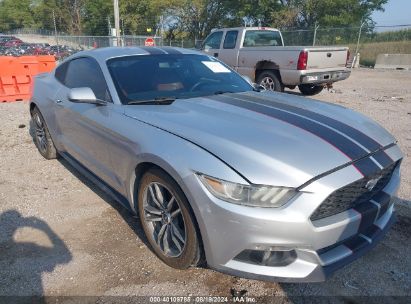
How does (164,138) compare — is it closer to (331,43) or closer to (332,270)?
(332,270)

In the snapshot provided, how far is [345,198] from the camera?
2250 millimetres

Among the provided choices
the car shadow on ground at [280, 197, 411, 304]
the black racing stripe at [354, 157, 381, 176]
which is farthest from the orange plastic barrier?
the black racing stripe at [354, 157, 381, 176]

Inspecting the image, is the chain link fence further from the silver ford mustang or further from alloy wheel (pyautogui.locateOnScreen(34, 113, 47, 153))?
the silver ford mustang

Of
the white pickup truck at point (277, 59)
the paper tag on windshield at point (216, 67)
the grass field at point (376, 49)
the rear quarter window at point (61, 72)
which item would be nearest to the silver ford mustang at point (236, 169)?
the paper tag on windshield at point (216, 67)

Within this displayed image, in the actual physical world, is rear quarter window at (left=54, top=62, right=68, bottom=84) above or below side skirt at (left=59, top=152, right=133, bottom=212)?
above

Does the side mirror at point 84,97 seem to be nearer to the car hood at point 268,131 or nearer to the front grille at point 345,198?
the car hood at point 268,131

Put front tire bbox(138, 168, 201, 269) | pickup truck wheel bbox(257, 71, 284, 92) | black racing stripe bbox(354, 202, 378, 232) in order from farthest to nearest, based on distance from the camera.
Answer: pickup truck wheel bbox(257, 71, 284, 92) < front tire bbox(138, 168, 201, 269) < black racing stripe bbox(354, 202, 378, 232)

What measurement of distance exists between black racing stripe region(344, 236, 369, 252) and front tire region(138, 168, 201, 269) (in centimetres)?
99

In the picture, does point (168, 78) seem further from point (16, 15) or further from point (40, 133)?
point (16, 15)

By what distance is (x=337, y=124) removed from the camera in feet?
9.17

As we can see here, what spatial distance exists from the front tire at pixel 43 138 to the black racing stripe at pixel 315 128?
2914mm

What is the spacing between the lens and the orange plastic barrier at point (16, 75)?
9.71 m

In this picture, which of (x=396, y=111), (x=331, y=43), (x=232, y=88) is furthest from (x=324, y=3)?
(x=232, y=88)

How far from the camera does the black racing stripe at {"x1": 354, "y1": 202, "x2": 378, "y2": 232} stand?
2324 millimetres
